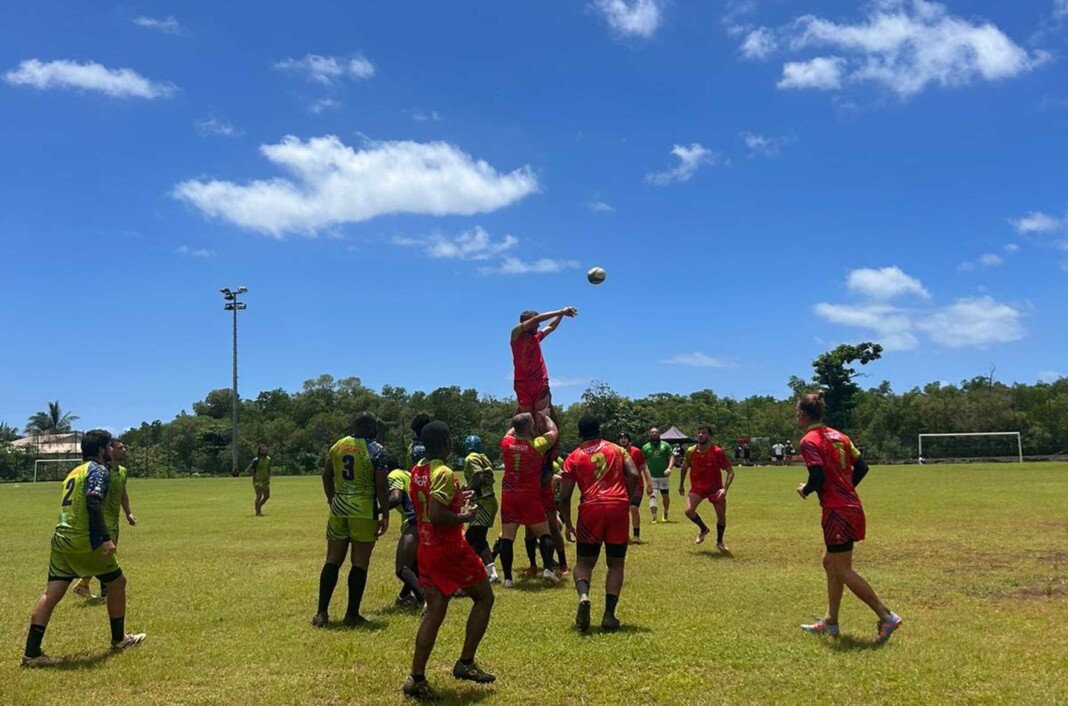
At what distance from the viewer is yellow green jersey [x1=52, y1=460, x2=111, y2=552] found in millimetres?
7250

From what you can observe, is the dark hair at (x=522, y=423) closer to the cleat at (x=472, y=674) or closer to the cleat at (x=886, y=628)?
the cleat at (x=472, y=674)

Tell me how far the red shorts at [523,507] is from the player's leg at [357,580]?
2593 mm

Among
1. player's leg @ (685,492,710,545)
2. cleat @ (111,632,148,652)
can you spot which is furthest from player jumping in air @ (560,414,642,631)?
player's leg @ (685,492,710,545)

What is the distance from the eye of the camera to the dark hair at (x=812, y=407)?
302 inches

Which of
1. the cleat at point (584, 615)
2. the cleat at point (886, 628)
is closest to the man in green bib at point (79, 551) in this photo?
the cleat at point (584, 615)

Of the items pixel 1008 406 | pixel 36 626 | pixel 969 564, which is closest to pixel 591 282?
pixel 969 564

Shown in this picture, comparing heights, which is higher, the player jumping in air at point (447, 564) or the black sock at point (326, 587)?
the player jumping in air at point (447, 564)

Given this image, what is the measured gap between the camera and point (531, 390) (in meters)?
11.5

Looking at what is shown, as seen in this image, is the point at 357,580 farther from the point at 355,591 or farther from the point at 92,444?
the point at 92,444

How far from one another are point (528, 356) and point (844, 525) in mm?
5309

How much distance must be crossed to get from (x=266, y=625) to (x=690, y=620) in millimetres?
4544

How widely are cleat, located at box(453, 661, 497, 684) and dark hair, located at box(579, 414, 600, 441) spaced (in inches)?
121

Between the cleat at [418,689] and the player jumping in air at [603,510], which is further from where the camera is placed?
the player jumping in air at [603,510]

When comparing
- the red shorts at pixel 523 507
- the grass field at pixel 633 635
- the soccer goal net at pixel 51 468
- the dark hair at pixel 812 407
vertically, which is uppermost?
the dark hair at pixel 812 407
